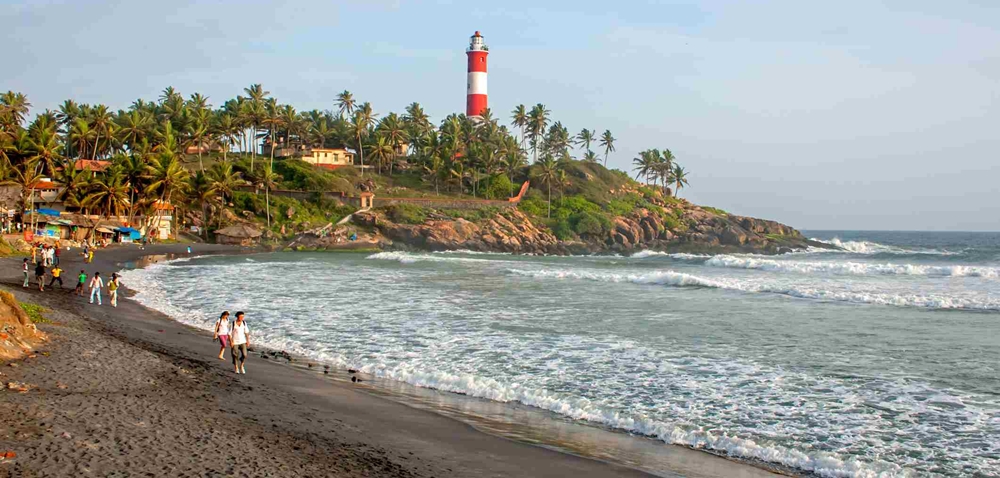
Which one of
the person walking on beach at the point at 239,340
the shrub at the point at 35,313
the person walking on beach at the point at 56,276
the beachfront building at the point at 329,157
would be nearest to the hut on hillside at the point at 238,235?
the beachfront building at the point at 329,157

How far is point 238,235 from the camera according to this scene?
69.6 m

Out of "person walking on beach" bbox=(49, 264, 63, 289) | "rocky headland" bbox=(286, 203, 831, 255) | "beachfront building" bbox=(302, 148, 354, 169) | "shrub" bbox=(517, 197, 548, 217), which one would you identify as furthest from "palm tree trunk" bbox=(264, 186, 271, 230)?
"person walking on beach" bbox=(49, 264, 63, 289)

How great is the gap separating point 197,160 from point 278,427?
8401cm

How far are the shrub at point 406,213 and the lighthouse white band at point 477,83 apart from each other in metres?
24.6

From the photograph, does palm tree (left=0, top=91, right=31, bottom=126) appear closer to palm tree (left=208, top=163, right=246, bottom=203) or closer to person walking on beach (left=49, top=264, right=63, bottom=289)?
palm tree (left=208, top=163, right=246, bottom=203)

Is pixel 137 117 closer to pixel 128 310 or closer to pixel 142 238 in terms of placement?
pixel 142 238

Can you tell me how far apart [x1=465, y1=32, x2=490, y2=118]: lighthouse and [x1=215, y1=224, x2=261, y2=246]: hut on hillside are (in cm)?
3720

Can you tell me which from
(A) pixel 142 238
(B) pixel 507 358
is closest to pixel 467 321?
(B) pixel 507 358

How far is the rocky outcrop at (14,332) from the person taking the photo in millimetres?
12906

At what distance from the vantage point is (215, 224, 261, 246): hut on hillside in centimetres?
6944

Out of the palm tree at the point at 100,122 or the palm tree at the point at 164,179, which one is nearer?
the palm tree at the point at 164,179

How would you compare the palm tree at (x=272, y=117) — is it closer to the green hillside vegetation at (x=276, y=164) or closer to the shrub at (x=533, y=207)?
the green hillside vegetation at (x=276, y=164)

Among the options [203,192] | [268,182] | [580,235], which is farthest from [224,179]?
[580,235]

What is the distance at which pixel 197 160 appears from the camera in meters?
86.9
